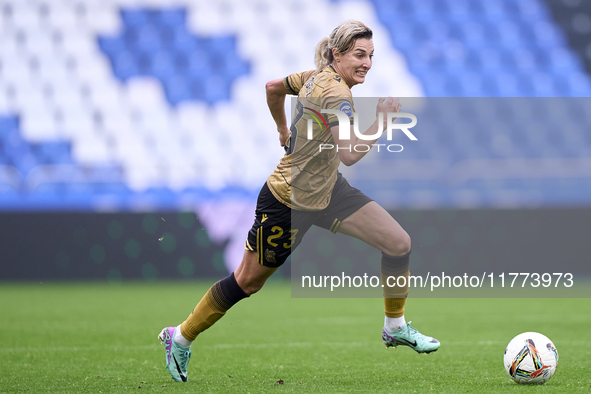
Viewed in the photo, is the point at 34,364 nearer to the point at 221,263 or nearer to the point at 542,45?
the point at 221,263

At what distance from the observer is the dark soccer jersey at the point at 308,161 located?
3.71 meters

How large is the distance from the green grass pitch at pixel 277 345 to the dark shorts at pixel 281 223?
674 mm

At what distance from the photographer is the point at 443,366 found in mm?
4352

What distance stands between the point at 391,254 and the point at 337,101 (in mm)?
918

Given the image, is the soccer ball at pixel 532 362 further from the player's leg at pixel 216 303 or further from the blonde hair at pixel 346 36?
the blonde hair at pixel 346 36

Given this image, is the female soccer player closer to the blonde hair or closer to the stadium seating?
the blonde hair

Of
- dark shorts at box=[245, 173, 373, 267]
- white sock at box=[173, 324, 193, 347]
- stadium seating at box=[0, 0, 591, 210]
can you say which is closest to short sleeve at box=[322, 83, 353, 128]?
dark shorts at box=[245, 173, 373, 267]

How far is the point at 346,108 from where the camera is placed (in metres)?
3.46

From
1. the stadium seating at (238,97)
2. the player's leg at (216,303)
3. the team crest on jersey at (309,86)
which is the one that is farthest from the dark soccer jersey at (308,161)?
the stadium seating at (238,97)

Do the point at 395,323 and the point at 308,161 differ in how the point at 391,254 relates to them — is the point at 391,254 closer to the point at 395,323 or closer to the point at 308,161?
A: the point at 395,323

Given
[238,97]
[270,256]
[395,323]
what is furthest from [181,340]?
[238,97]

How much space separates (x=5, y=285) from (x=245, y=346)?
6.25 m

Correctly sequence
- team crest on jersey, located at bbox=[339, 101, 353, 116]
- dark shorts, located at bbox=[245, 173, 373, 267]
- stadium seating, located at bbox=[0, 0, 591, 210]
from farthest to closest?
stadium seating, located at bbox=[0, 0, 591, 210] → dark shorts, located at bbox=[245, 173, 373, 267] → team crest on jersey, located at bbox=[339, 101, 353, 116]

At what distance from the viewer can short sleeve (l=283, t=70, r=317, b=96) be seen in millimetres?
4016
